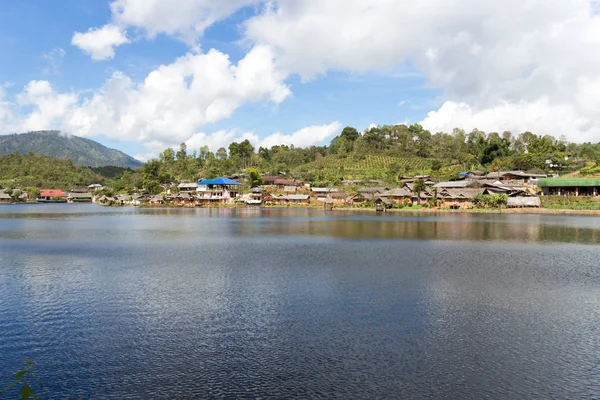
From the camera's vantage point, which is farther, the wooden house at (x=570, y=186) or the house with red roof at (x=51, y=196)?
the house with red roof at (x=51, y=196)

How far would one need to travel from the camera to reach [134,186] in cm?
11306

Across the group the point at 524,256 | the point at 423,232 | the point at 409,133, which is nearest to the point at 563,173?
the point at 409,133

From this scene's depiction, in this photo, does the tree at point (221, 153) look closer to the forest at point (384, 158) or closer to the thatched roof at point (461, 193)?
the forest at point (384, 158)

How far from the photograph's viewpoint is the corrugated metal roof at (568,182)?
66938mm

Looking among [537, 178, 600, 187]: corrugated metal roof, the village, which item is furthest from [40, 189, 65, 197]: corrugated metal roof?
[537, 178, 600, 187]: corrugated metal roof

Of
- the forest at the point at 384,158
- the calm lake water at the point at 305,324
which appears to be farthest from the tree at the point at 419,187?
the calm lake water at the point at 305,324

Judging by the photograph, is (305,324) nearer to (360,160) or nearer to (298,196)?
(298,196)

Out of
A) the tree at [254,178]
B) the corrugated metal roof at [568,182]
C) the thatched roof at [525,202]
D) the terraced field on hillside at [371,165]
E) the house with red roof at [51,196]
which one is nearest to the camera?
the corrugated metal roof at [568,182]

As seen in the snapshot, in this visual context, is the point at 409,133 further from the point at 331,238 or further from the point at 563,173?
the point at 331,238

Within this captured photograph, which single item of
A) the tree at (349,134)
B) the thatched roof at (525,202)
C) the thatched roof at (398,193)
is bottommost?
the thatched roof at (525,202)

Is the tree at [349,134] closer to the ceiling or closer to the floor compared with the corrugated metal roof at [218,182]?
closer to the ceiling

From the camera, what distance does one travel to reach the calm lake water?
392 inches

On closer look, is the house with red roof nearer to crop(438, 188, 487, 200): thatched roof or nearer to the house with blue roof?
the house with blue roof

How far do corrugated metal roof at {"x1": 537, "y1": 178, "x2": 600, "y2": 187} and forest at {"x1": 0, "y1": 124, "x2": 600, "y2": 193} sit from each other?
11.4m
